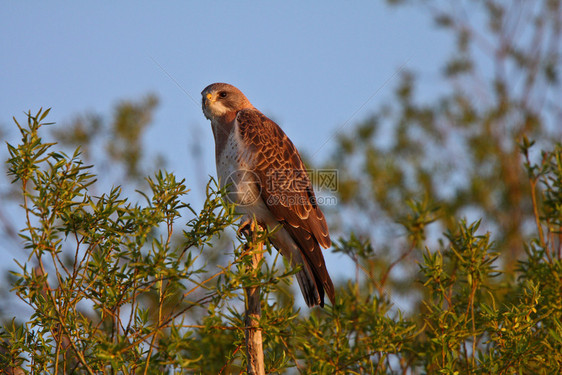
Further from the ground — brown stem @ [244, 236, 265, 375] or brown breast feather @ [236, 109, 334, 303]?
brown breast feather @ [236, 109, 334, 303]

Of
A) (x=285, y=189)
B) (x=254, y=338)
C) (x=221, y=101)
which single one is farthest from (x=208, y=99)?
(x=254, y=338)

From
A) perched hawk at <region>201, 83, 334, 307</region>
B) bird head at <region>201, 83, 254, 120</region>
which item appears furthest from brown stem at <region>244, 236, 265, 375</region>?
bird head at <region>201, 83, 254, 120</region>

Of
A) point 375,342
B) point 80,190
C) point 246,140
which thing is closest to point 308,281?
point 375,342

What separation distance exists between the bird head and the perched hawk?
35cm

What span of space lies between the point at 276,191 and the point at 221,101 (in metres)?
1.34

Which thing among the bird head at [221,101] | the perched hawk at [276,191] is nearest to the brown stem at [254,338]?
the perched hawk at [276,191]

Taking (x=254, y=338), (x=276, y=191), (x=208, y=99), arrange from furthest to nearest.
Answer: (x=208, y=99) → (x=276, y=191) → (x=254, y=338)

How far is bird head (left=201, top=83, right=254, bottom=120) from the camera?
571cm

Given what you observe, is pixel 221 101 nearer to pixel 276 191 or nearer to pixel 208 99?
pixel 208 99

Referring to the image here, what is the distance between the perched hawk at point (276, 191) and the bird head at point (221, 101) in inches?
13.6

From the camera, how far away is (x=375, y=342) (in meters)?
4.16

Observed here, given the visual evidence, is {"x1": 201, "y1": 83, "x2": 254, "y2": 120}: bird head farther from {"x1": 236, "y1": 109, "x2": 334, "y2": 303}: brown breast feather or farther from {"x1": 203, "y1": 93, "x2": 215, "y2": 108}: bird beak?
{"x1": 236, "y1": 109, "x2": 334, "y2": 303}: brown breast feather

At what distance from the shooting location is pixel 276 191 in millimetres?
5008

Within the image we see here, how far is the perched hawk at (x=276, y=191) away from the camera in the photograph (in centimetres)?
491
